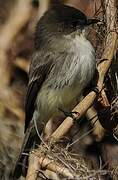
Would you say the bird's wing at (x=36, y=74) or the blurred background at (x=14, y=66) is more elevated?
the bird's wing at (x=36, y=74)

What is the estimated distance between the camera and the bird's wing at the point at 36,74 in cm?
418

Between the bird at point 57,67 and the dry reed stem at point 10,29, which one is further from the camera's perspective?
the dry reed stem at point 10,29

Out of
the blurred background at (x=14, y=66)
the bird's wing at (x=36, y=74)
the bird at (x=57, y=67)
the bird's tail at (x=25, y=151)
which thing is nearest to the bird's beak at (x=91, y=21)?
the bird at (x=57, y=67)

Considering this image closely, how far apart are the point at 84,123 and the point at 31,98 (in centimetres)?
103

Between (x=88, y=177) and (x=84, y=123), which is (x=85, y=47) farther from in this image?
(x=84, y=123)

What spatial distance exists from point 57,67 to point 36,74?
0.23m

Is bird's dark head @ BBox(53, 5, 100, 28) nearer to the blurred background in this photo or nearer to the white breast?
the white breast

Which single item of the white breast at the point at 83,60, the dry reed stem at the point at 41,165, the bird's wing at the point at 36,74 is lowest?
the dry reed stem at the point at 41,165

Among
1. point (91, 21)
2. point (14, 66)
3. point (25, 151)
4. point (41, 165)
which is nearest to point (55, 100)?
point (25, 151)

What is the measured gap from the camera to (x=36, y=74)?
4266 mm

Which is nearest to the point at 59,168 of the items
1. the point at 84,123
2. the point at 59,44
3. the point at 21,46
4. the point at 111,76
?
the point at 111,76

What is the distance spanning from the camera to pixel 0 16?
7.06 metres

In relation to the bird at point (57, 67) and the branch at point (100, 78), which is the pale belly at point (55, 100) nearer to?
the bird at point (57, 67)

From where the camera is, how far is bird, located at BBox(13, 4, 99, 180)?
13.1 feet
